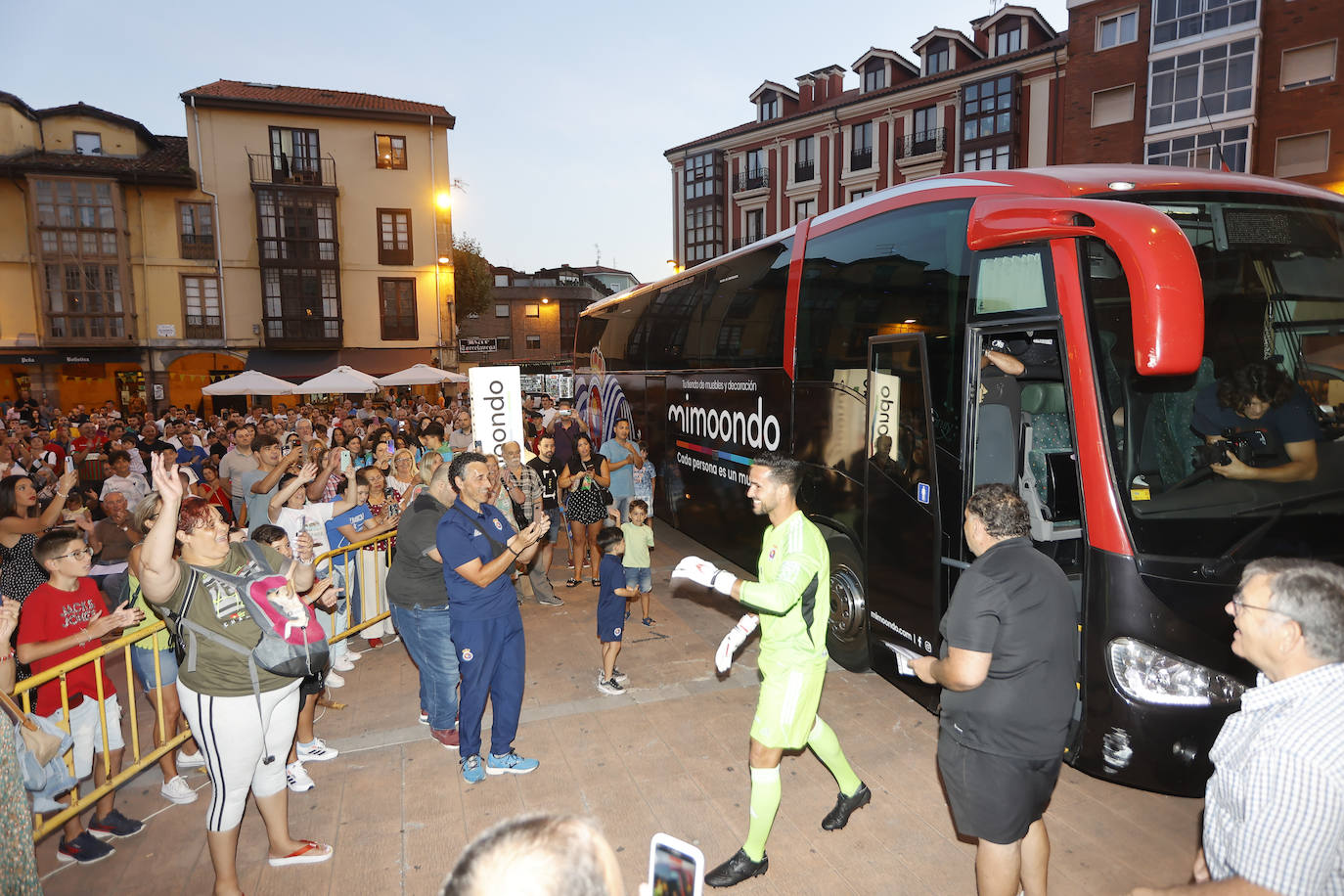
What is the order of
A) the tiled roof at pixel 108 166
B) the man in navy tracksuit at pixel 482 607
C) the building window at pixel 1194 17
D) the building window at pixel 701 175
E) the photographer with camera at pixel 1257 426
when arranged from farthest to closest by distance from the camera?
the building window at pixel 701 175, the tiled roof at pixel 108 166, the building window at pixel 1194 17, the man in navy tracksuit at pixel 482 607, the photographer with camera at pixel 1257 426

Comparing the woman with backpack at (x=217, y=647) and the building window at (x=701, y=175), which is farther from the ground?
the building window at (x=701, y=175)

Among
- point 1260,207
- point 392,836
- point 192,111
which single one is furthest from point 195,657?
point 192,111

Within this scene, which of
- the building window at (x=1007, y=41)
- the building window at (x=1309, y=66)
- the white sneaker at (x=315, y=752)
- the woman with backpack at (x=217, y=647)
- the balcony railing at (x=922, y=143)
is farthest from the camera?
the balcony railing at (x=922, y=143)

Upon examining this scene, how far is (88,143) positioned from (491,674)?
40.2 meters

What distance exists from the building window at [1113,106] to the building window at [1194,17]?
1778 mm

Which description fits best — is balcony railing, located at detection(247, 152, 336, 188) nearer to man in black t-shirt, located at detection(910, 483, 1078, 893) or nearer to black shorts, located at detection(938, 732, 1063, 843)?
man in black t-shirt, located at detection(910, 483, 1078, 893)

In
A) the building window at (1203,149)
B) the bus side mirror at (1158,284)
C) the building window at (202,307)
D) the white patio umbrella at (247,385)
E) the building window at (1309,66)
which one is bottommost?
the white patio umbrella at (247,385)

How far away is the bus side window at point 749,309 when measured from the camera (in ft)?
26.3

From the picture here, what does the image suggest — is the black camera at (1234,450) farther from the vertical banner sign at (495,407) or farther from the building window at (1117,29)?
the building window at (1117,29)

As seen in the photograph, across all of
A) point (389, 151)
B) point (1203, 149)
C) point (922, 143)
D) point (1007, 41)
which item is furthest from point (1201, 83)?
point (389, 151)

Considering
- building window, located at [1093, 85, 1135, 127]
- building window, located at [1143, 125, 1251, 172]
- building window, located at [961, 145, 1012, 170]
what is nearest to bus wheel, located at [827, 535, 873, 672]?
building window, located at [1143, 125, 1251, 172]

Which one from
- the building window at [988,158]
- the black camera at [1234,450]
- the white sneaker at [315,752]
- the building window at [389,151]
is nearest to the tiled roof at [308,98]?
the building window at [389,151]

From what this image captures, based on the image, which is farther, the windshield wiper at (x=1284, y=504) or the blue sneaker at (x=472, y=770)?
the blue sneaker at (x=472, y=770)

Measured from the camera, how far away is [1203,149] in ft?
87.2
